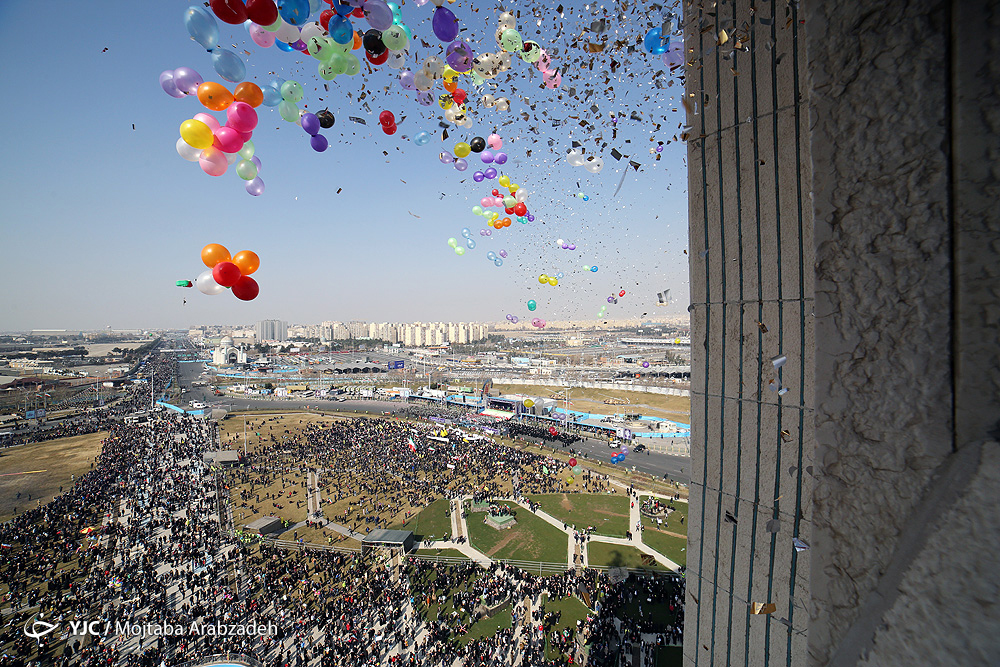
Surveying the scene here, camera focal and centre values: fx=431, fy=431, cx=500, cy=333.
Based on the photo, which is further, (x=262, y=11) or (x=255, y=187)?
(x=255, y=187)

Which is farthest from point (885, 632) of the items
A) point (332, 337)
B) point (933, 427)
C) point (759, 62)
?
point (332, 337)

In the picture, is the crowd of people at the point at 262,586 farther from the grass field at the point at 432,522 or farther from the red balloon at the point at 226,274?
the red balloon at the point at 226,274

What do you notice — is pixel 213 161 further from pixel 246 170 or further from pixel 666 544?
pixel 666 544

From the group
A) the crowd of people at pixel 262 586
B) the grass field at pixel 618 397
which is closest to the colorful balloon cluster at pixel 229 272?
the crowd of people at pixel 262 586

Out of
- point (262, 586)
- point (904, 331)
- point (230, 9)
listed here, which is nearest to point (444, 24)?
point (230, 9)

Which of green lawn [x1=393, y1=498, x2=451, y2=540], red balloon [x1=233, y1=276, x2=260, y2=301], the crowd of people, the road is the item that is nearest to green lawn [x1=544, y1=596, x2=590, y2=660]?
the crowd of people

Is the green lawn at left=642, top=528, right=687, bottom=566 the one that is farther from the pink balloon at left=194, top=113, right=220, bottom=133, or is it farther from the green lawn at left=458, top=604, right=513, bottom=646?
the pink balloon at left=194, top=113, right=220, bottom=133
